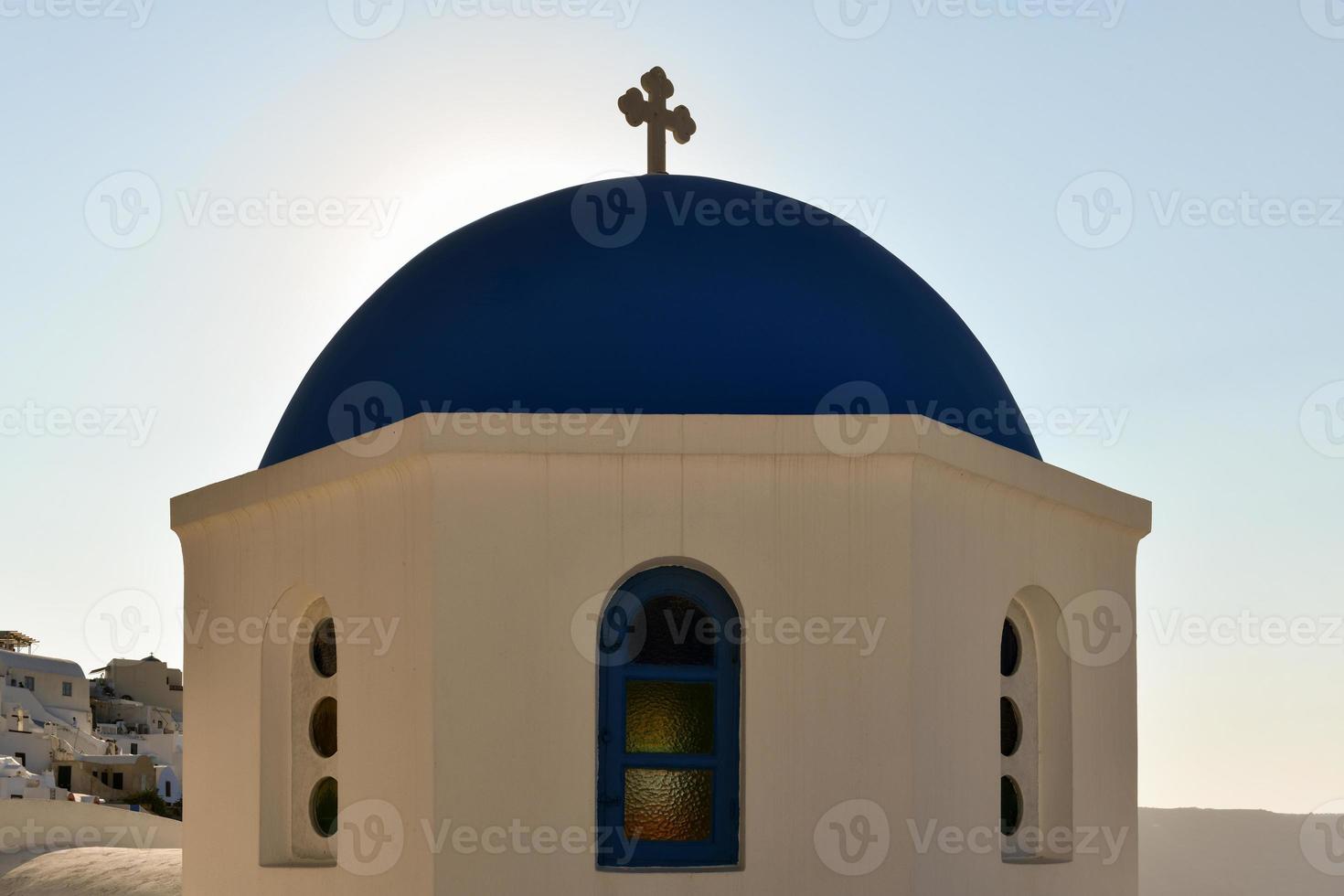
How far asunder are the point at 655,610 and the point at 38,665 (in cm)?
4457

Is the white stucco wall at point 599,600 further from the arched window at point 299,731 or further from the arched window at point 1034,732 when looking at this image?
the arched window at point 1034,732

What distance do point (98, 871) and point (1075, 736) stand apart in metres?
12.3

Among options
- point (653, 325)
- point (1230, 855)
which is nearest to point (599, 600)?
point (653, 325)

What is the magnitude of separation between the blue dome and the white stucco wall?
28.5 inches

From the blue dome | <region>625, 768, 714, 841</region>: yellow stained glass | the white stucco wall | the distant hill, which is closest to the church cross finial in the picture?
the blue dome

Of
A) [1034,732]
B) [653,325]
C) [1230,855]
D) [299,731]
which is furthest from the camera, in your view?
[1230,855]

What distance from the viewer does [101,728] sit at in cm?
4941

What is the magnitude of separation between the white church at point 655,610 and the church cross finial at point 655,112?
142 centimetres

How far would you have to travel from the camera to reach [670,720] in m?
7.98

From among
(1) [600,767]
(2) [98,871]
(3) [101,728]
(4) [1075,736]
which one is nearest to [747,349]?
(1) [600,767]

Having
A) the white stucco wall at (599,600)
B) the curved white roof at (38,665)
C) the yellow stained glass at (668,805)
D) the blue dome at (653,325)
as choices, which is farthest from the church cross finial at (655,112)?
the curved white roof at (38,665)

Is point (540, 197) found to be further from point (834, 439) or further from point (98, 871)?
point (98, 871)

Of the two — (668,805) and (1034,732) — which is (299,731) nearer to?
(668,805)

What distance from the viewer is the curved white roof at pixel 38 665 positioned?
154 feet
